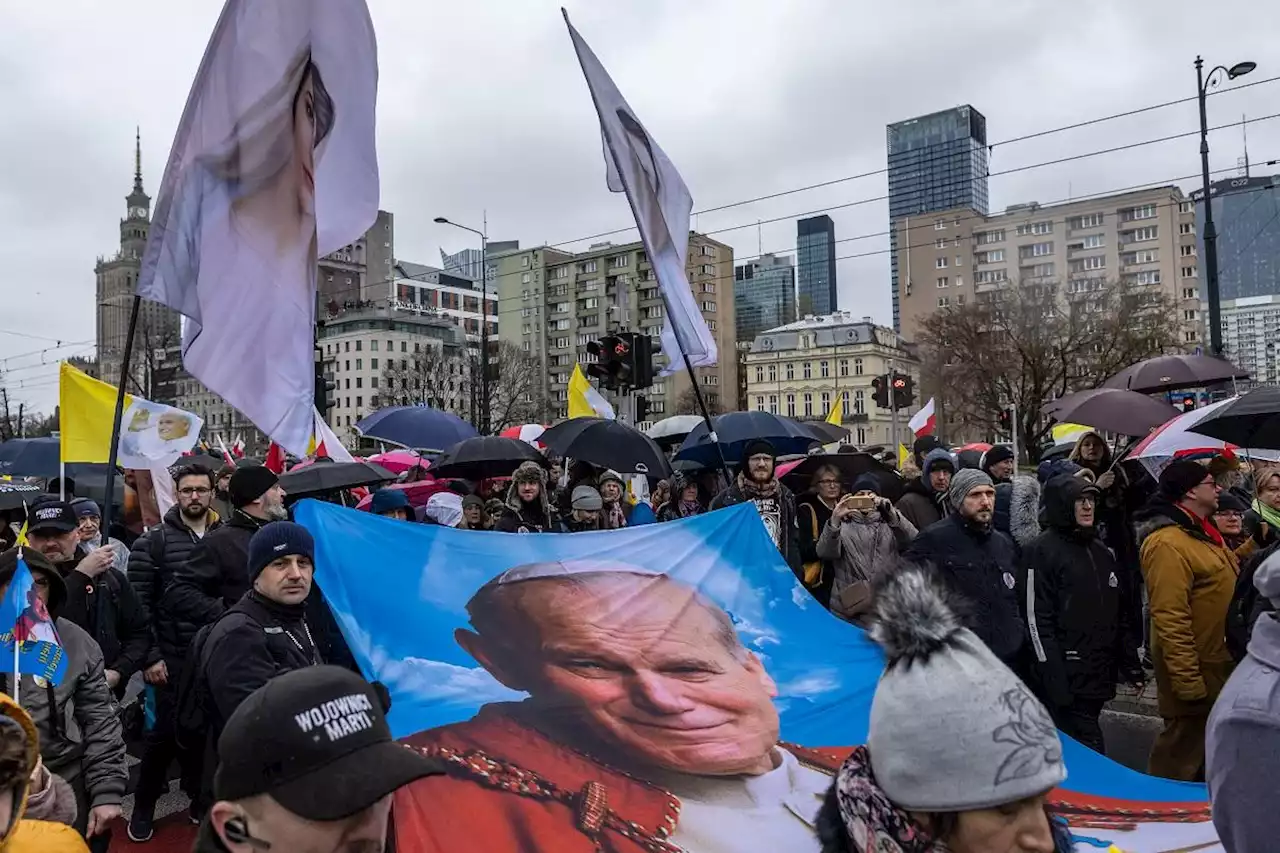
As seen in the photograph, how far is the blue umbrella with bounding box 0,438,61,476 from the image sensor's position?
11.7 meters

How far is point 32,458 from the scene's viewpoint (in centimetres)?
1218

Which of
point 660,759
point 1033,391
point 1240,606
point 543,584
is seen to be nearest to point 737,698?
point 660,759

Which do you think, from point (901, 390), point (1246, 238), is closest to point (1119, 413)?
point (901, 390)

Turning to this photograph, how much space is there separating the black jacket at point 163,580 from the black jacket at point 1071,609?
477 cm

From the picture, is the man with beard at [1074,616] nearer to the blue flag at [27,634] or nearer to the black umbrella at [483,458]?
the blue flag at [27,634]

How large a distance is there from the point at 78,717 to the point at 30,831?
1.61m

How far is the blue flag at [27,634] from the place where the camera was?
11.4 feet

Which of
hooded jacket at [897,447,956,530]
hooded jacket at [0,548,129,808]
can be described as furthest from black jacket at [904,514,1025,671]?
hooded jacket at [0,548,129,808]

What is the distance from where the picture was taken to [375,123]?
4.80m

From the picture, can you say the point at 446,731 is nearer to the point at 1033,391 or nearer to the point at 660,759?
the point at 660,759

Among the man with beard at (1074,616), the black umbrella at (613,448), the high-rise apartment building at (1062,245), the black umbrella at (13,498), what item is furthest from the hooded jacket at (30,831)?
the high-rise apartment building at (1062,245)

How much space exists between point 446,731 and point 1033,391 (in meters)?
36.7

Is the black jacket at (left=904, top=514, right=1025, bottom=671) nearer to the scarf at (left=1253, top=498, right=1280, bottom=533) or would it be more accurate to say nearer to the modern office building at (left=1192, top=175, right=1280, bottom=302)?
the scarf at (left=1253, top=498, right=1280, bottom=533)

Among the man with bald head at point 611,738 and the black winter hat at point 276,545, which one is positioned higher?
the black winter hat at point 276,545
